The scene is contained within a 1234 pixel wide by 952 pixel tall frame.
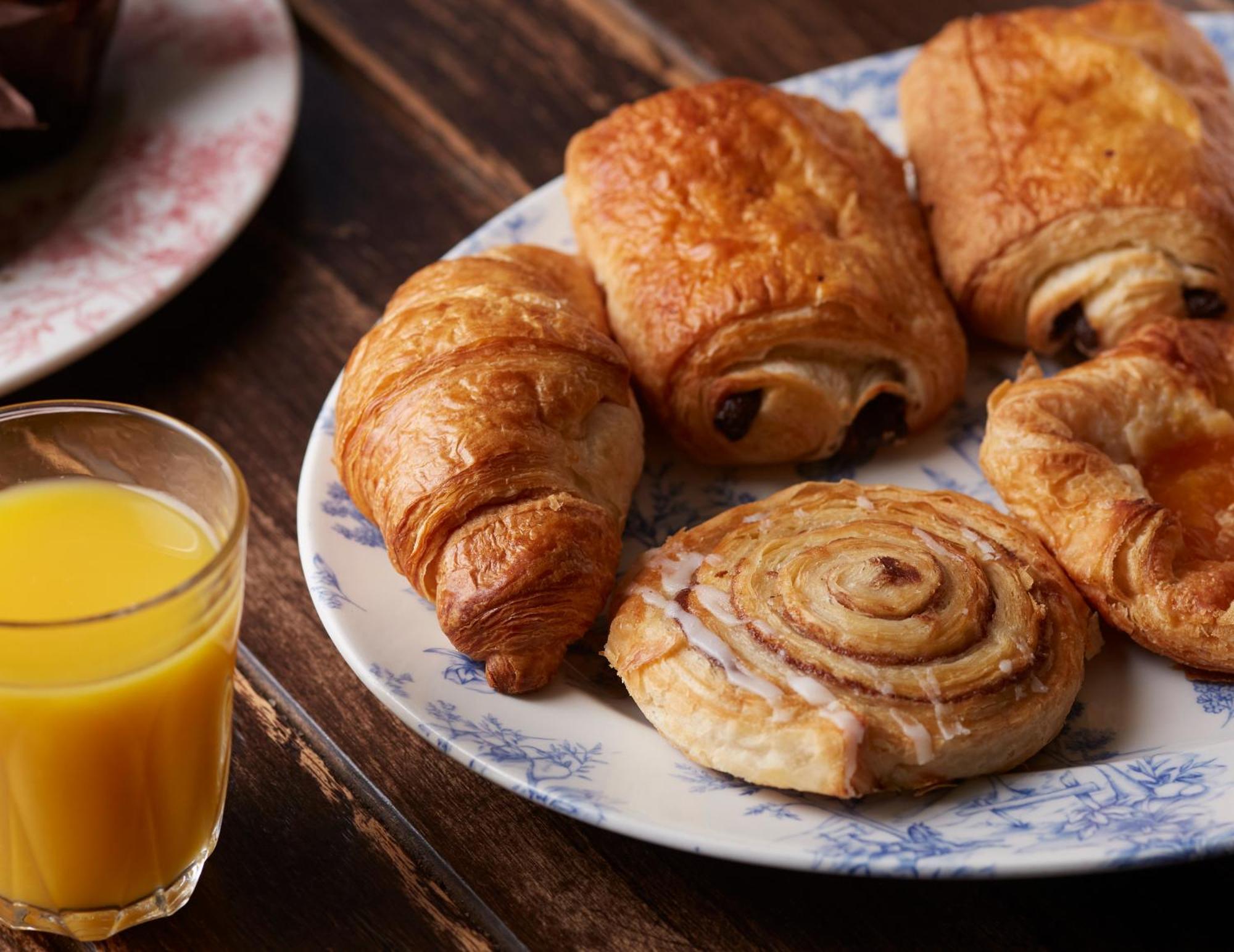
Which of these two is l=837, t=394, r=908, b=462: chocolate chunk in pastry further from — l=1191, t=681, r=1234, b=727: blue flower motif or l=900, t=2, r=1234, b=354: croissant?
l=1191, t=681, r=1234, b=727: blue flower motif

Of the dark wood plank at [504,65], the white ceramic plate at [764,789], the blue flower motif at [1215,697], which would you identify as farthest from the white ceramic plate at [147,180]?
the blue flower motif at [1215,697]

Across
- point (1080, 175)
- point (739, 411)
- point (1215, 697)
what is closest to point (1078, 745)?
point (1215, 697)

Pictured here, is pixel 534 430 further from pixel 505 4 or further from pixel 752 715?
pixel 505 4

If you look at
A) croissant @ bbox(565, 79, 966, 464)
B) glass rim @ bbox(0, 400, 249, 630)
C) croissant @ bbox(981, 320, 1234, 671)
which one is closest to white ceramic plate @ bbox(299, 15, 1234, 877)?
croissant @ bbox(981, 320, 1234, 671)

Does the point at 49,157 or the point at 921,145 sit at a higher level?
the point at 921,145

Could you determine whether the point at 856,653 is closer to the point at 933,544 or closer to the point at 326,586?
the point at 933,544

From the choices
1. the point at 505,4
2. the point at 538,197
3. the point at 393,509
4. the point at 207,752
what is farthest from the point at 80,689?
the point at 505,4
